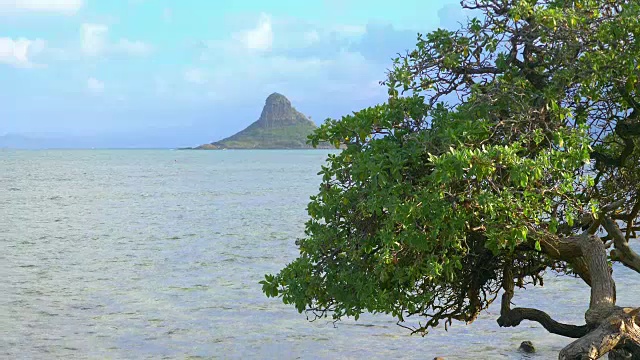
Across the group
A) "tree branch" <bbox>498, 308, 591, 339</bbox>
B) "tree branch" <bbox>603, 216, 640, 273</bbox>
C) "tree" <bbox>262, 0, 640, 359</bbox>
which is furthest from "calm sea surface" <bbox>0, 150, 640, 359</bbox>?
"tree" <bbox>262, 0, 640, 359</bbox>

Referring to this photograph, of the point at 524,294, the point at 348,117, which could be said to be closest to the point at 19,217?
the point at 524,294

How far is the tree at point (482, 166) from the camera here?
9969mm

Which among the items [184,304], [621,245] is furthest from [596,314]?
[184,304]

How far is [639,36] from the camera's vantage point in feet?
34.2

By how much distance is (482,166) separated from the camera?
9352 millimetres

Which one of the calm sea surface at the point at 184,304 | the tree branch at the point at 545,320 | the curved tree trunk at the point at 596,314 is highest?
the curved tree trunk at the point at 596,314

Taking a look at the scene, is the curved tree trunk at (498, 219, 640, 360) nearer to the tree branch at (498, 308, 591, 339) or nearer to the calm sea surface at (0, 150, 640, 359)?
the tree branch at (498, 308, 591, 339)

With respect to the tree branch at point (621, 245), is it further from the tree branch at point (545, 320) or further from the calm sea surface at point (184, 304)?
the calm sea surface at point (184, 304)

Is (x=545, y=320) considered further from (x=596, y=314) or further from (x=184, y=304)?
(x=184, y=304)

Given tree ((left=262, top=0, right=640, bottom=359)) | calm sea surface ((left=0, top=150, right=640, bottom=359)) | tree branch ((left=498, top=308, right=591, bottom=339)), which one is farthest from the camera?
calm sea surface ((left=0, top=150, right=640, bottom=359))

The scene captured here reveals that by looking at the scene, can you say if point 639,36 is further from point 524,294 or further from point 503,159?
point 524,294

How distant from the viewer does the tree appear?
9.97 meters

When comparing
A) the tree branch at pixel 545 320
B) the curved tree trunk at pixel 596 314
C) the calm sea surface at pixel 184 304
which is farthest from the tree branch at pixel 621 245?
the calm sea surface at pixel 184 304

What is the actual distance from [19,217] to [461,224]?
52.4 meters
